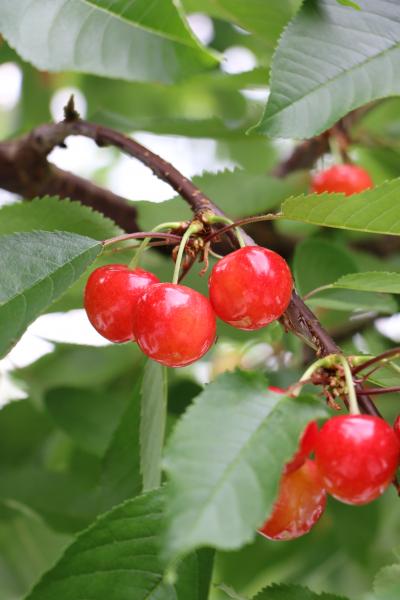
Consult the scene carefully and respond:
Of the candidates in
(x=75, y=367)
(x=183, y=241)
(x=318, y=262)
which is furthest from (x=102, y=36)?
(x=75, y=367)

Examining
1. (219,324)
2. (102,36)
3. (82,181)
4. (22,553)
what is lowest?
(22,553)

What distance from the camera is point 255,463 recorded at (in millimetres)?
672

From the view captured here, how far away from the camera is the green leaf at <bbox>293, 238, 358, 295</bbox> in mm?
1494

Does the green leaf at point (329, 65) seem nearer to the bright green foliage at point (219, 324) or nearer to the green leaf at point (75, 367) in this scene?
the bright green foliage at point (219, 324)

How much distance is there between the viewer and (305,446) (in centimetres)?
78

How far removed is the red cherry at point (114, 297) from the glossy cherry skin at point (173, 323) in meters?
0.04

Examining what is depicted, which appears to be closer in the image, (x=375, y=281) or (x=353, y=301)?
(x=375, y=281)

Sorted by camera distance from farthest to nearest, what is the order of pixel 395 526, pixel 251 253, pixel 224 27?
pixel 395 526, pixel 224 27, pixel 251 253

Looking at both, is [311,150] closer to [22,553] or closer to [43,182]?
[43,182]

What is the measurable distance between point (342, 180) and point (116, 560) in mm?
1072

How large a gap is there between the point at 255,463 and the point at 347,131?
133 centimetres

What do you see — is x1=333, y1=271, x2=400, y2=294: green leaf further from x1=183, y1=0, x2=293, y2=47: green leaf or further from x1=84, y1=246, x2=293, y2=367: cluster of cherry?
x1=183, y1=0, x2=293, y2=47: green leaf

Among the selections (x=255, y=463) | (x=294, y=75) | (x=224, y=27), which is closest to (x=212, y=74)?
(x=224, y=27)

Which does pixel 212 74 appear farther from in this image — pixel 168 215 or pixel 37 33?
pixel 37 33
